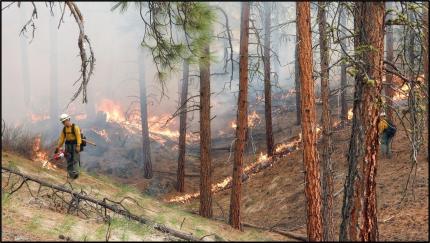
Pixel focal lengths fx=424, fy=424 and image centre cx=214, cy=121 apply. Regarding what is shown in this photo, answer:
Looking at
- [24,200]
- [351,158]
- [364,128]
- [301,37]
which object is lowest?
[24,200]

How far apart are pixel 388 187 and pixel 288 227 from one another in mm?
2947

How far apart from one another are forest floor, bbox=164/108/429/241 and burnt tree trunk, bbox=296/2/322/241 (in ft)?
5.40

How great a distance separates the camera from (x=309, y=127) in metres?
7.55

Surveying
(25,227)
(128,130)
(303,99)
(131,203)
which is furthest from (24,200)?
(128,130)

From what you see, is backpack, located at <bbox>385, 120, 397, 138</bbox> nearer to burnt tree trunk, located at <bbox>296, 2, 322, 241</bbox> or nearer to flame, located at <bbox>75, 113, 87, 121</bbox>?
burnt tree trunk, located at <bbox>296, 2, 322, 241</bbox>

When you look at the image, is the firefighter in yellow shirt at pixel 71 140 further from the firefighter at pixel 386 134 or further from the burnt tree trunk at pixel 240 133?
the firefighter at pixel 386 134

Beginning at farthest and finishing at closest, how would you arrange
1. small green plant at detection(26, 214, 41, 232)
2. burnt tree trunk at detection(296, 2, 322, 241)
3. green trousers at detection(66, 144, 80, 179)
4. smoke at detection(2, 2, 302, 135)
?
smoke at detection(2, 2, 302, 135) → green trousers at detection(66, 144, 80, 179) → burnt tree trunk at detection(296, 2, 322, 241) → small green plant at detection(26, 214, 41, 232)

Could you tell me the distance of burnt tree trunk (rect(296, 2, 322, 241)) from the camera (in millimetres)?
7422

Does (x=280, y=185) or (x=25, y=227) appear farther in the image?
(x=280, y=185)

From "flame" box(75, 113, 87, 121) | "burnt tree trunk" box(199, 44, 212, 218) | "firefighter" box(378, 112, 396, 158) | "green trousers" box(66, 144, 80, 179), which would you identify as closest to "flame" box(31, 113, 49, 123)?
"flame" box(75, 113, 87, 121)

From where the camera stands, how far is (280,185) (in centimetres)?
1484

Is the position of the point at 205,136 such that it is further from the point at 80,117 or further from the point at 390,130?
the point at 80,117

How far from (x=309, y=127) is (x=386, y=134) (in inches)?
250

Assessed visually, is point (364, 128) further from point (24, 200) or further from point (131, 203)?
point (131, 203)
